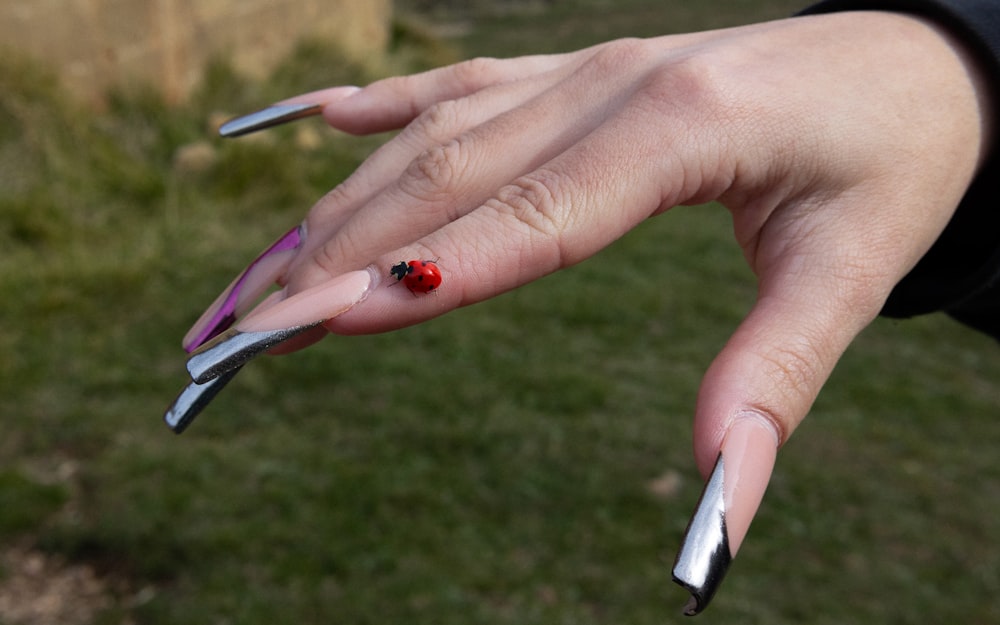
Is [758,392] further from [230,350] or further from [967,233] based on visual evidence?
[230,350]

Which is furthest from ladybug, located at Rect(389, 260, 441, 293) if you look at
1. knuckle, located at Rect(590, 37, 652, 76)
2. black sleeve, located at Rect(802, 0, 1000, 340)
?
black sleeve, located at Rect(802, 0, 1000, 340)

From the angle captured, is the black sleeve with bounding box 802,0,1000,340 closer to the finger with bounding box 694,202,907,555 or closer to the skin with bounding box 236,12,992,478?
the skin with bounding box 236,12,992,478

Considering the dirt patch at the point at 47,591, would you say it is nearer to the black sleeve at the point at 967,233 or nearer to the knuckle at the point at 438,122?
the knuckle at the point at 438,122

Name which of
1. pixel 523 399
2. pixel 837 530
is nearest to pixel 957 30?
pixel 837 530

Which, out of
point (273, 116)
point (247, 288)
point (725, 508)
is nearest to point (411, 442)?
point (273, 116)

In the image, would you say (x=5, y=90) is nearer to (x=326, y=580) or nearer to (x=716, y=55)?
(x=326, y=580)

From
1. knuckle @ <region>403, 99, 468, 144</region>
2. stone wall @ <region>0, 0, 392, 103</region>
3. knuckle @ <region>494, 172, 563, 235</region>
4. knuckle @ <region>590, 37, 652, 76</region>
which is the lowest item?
stone wall @ <region>0, 0, 392, 103</region>

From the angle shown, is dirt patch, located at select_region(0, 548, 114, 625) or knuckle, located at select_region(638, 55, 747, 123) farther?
dirt patch, located at select_region(0, 548, 114, 625)

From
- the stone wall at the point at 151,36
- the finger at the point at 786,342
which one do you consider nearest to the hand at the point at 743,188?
the finger at the point at 786,342

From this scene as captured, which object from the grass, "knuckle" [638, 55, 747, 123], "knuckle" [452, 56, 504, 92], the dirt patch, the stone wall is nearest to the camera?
"knuckle" [638, 55, 747, 123]
